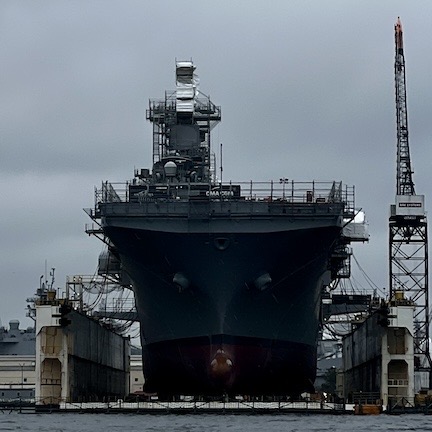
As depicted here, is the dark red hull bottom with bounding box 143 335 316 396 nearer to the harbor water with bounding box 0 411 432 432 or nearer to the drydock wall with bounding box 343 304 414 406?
the harbor water with bounding box 0 411 432 432

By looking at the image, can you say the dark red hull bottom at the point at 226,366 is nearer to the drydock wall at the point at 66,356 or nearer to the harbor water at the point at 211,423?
the harbor water at the point at 211,423

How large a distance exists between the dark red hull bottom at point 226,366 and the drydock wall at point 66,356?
11.5ft

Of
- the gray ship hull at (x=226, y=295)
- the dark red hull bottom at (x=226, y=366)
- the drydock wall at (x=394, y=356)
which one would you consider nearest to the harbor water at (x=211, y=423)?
the drydock wall at (x=394, y=356)

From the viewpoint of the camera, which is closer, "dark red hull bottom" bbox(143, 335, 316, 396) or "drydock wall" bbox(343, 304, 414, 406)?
"dark red hull bottom" bbox(143, 335, 316, 396)

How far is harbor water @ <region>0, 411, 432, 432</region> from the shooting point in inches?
1558

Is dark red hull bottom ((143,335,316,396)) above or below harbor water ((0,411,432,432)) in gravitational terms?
above

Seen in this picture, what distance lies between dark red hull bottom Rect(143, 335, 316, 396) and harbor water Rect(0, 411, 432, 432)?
2744 millimetres

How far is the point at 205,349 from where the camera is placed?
1976 inches

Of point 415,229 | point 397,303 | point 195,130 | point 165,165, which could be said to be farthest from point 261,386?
point 415,229

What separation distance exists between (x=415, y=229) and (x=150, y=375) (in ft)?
102

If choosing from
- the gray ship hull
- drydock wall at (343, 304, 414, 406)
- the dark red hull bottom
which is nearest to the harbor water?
drydock wall at (343, 304, 414, 406)

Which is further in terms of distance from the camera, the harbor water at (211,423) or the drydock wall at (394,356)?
the drydock wall at (394,356)

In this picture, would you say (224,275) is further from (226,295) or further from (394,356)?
(394,356)

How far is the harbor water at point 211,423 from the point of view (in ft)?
130
